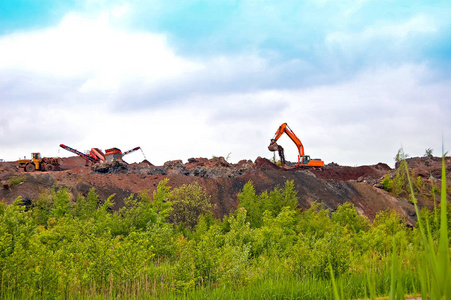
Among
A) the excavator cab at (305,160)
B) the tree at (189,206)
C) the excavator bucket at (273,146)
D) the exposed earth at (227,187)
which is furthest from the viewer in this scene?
the excavator cab at (305,160)

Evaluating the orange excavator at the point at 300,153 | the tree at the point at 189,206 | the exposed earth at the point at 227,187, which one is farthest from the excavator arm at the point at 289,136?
the tree at the point at 189,206

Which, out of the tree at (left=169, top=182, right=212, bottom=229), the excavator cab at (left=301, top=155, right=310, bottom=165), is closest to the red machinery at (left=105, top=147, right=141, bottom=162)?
the excavator cab at (left=301, top=155, right=310, bottom=165)

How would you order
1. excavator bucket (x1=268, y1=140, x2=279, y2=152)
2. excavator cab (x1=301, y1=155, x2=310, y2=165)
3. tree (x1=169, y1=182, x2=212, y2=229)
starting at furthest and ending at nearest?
excavator cab (x1=301, y1=155, x2=310, y2=165) < excavator bucket (x1=268, y1=140, x2=279, y2=152) < tree (x1=169, y1=182, x2=212, y2=229)

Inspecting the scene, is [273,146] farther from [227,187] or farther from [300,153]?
[227,187]

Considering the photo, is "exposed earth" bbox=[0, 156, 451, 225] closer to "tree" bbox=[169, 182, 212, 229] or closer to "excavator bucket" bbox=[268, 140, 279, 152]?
"tree" bbox=[169, 182, 212, 229]

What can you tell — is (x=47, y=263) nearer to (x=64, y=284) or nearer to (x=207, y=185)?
(x=64, y=284)

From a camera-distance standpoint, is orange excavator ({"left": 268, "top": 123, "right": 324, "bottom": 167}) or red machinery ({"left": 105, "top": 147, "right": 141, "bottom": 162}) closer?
orange excavator ({"left": 268, "top": 123, "right": 324, "bottom": 167})

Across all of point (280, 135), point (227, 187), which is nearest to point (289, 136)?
point (280, 135)

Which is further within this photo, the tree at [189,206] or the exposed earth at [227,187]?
the exposed earth at [227,187]

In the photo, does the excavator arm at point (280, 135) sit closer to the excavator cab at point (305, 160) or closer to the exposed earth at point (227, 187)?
the excavator cab at point (305, 160)

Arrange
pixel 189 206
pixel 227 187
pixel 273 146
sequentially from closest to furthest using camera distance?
pixel 189 206 → pixel 227 187 → pixel 273 146

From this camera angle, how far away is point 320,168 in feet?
175

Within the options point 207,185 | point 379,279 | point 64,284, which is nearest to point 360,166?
point 207,185

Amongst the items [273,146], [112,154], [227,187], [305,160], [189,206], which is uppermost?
[112,154]
